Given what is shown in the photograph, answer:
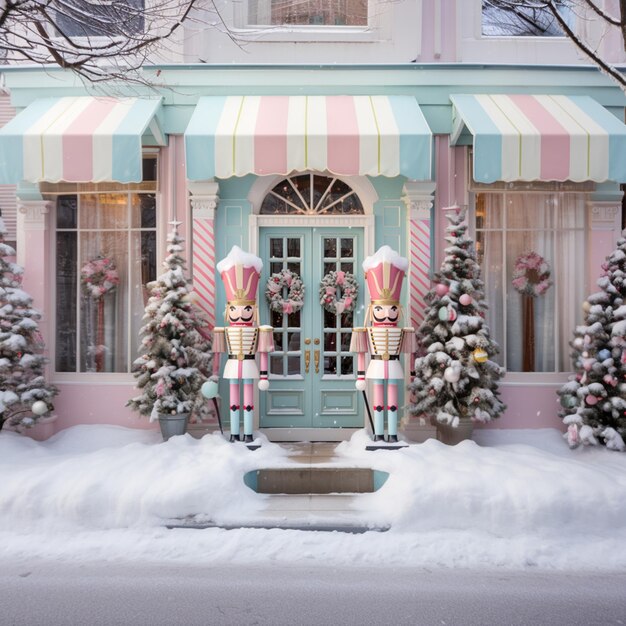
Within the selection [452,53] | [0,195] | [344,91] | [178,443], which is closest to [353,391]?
[178,443]

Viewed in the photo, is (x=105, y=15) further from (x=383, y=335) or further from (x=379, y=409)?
(x=379, y=409)

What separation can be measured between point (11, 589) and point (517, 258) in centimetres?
650

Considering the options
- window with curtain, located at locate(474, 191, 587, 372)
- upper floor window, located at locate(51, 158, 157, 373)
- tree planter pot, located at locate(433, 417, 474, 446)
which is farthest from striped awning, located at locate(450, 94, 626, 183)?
upper floor window, located at locate(51, 158, 157, 373)

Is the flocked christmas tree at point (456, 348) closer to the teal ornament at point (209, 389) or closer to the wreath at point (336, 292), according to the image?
the wreath at point (336, 292)

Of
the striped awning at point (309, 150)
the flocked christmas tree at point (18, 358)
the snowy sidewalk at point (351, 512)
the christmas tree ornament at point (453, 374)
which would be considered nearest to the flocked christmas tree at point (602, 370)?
the snowy sidewalk at point (351, 512)

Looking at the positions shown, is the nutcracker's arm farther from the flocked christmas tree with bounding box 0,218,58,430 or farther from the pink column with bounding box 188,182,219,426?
the flocked christmas tree with bounding box 0,218,58,430

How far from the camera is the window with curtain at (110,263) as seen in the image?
788 centimetres

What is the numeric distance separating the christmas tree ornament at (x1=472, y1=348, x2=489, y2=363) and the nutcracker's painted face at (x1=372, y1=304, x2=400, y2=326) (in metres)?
0.97

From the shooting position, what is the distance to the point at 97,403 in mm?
7691

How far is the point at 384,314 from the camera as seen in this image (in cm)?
671

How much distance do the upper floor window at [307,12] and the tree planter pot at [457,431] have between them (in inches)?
205

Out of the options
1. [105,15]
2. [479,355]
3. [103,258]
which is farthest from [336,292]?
[105,15]

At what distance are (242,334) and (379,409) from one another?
5.77 ft

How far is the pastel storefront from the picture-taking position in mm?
7605
